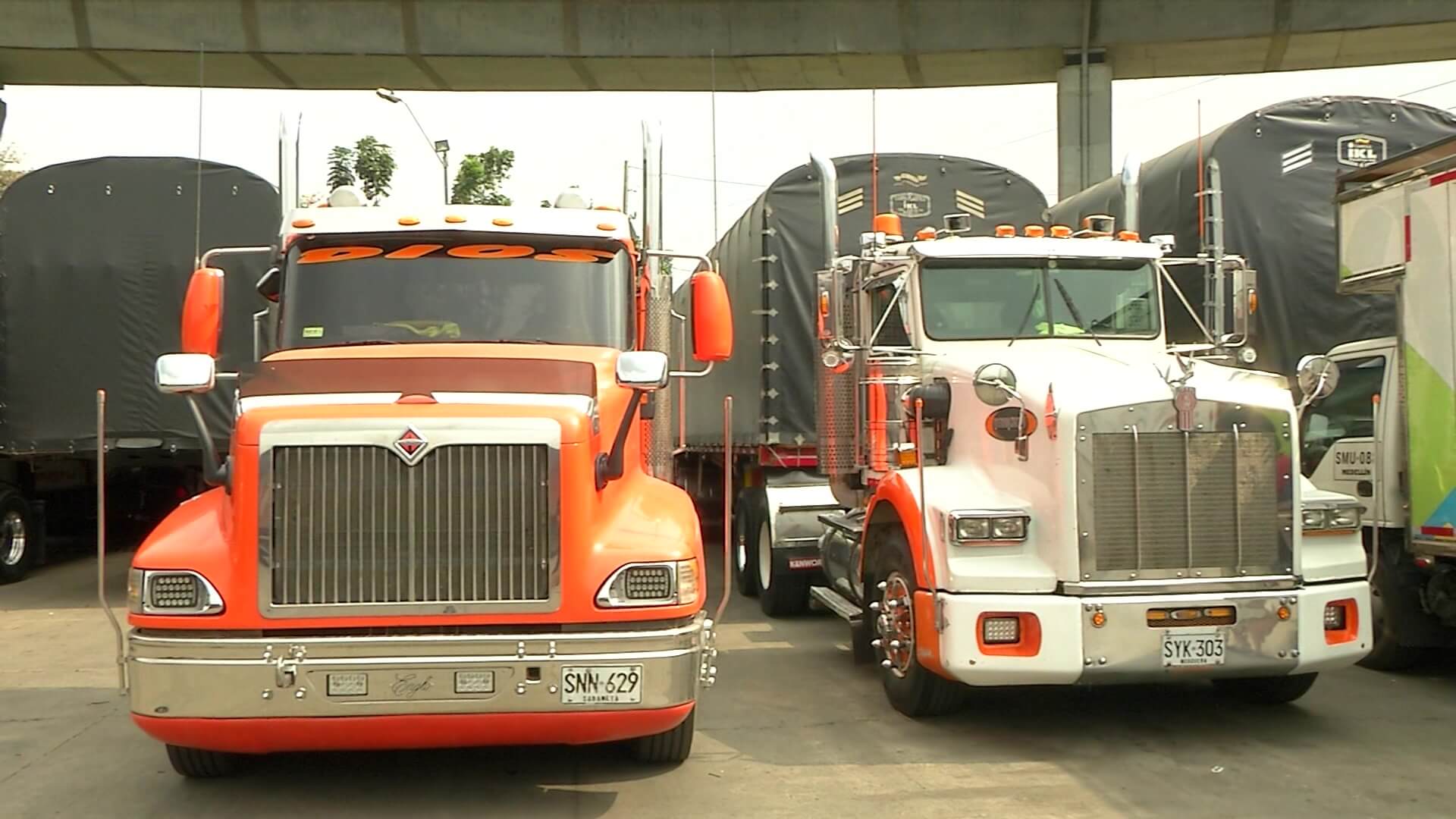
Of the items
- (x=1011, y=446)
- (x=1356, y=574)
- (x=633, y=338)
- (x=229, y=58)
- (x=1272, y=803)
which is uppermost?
(x=229, y=58)

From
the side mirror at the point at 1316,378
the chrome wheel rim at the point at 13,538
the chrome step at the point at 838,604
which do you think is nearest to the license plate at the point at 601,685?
the chrome step at the point at 838,604

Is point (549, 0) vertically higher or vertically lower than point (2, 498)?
higher

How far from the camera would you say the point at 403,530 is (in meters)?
5.30

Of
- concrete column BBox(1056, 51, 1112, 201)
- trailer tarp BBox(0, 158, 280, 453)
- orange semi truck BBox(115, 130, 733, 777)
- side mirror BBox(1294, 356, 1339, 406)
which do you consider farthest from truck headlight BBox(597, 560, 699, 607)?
concrete column BBox(1056, 51, 1112, 201)

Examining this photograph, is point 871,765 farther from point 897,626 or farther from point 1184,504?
point 1184,504

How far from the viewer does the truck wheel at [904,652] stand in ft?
23.3

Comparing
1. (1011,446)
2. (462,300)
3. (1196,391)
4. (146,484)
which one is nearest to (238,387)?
(462,300)

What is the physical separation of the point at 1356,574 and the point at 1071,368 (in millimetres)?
1825

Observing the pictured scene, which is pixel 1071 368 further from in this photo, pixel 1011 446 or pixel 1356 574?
pixel 1356 574

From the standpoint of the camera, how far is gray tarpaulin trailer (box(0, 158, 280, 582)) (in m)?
12.8

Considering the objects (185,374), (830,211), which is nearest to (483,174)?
(830,211)

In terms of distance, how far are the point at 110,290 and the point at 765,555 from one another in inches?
280

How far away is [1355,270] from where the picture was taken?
348 inches

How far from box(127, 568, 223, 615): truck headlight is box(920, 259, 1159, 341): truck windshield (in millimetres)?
4639
